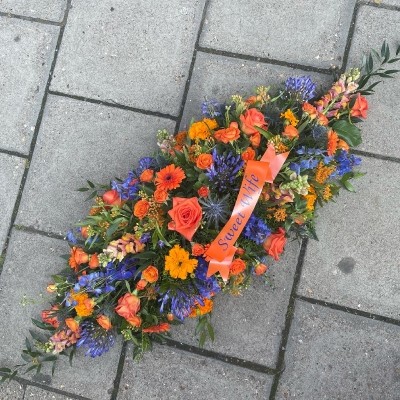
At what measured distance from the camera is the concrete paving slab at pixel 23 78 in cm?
244

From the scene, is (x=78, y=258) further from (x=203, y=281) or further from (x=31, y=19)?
(x=31, y=19)

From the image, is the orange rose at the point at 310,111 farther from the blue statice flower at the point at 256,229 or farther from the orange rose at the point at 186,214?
the orange rose at the point at 186,214

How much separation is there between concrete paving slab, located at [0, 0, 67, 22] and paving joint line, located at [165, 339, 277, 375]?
1.63 meters

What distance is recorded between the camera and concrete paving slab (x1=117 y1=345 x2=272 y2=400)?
224cm

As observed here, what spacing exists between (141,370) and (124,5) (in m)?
1.71

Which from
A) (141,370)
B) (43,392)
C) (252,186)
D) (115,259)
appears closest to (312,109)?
(252,186)

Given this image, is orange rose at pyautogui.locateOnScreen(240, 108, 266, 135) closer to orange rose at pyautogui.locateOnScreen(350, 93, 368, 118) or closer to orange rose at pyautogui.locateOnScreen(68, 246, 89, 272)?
orange rose at pyautogui.locateOnScreen(350, 93, 368, 118)

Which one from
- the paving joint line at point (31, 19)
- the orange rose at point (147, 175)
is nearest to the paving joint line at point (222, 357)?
the orange rose at point (147, 175)

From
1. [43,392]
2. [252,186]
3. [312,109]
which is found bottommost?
[43,392]

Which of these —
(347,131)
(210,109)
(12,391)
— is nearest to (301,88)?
(347,131)

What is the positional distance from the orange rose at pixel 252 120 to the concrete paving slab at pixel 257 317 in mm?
609

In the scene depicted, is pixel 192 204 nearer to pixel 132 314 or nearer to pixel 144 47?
pixel 132 314

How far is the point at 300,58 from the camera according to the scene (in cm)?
233

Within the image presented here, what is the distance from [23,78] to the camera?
246 centimetres
